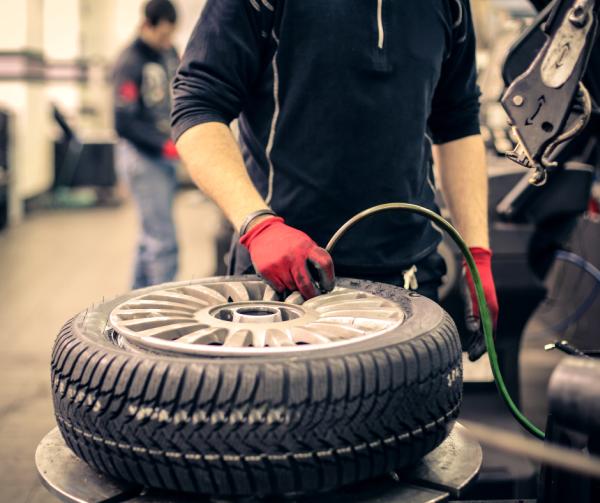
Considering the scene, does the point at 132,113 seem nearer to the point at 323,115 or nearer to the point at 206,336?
the point at 323,115

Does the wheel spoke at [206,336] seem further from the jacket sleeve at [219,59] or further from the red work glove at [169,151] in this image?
the red work glove at [169,151]

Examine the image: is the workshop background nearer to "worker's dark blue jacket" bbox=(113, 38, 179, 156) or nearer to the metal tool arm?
the metal tool arm

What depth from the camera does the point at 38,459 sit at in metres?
0.98

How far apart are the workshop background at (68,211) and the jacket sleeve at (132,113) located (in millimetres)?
482

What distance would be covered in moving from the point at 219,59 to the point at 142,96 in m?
2.82

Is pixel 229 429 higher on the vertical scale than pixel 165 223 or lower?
higher

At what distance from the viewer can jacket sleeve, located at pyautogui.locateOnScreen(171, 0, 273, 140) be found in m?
1.29

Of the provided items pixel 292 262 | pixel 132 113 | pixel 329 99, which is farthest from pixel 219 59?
pixel 132 113

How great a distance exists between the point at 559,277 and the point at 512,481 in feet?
4.12

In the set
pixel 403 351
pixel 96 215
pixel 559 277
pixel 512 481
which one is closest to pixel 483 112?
pixel 559 277

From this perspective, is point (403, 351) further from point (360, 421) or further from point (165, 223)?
point (165, 223)

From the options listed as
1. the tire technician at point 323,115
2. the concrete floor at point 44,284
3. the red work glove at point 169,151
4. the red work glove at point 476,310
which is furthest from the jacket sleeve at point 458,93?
the red work glove at point 169,151

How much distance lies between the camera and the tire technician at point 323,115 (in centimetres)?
129

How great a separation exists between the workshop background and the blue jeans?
9.9 inches
